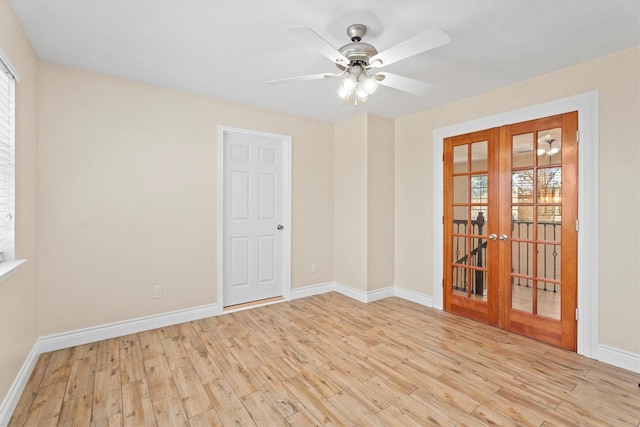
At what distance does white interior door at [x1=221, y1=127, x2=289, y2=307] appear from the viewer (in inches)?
147

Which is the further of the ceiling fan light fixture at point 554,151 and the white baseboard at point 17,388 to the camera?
the ceiling fan light fixture at point 554,151

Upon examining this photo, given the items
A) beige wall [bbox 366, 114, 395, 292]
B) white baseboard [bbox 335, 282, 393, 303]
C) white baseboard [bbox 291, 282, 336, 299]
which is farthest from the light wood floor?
beige wall [bbox 366, 114, 395, 292]

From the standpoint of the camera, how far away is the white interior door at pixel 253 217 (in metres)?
3.74

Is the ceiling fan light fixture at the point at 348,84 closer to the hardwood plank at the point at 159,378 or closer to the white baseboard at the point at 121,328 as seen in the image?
the hardwood plank at the point at 159,378

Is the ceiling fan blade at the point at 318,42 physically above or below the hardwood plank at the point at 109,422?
above

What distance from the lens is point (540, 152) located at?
288 centimetres

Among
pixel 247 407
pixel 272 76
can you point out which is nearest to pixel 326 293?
pixel 247 407

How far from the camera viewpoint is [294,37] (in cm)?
223

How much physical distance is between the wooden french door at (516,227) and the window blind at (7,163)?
156 inches

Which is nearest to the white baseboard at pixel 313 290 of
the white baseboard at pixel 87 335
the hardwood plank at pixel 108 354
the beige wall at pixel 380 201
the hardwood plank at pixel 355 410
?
the beige wall at pixel 380 201

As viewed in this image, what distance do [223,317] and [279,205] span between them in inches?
62.0

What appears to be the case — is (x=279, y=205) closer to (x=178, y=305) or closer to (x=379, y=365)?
(x=178, y=305)

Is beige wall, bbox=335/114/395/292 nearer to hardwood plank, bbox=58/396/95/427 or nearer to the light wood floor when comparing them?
the light wood floor

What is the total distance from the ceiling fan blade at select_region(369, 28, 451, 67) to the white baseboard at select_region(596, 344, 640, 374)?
9.06 feet
